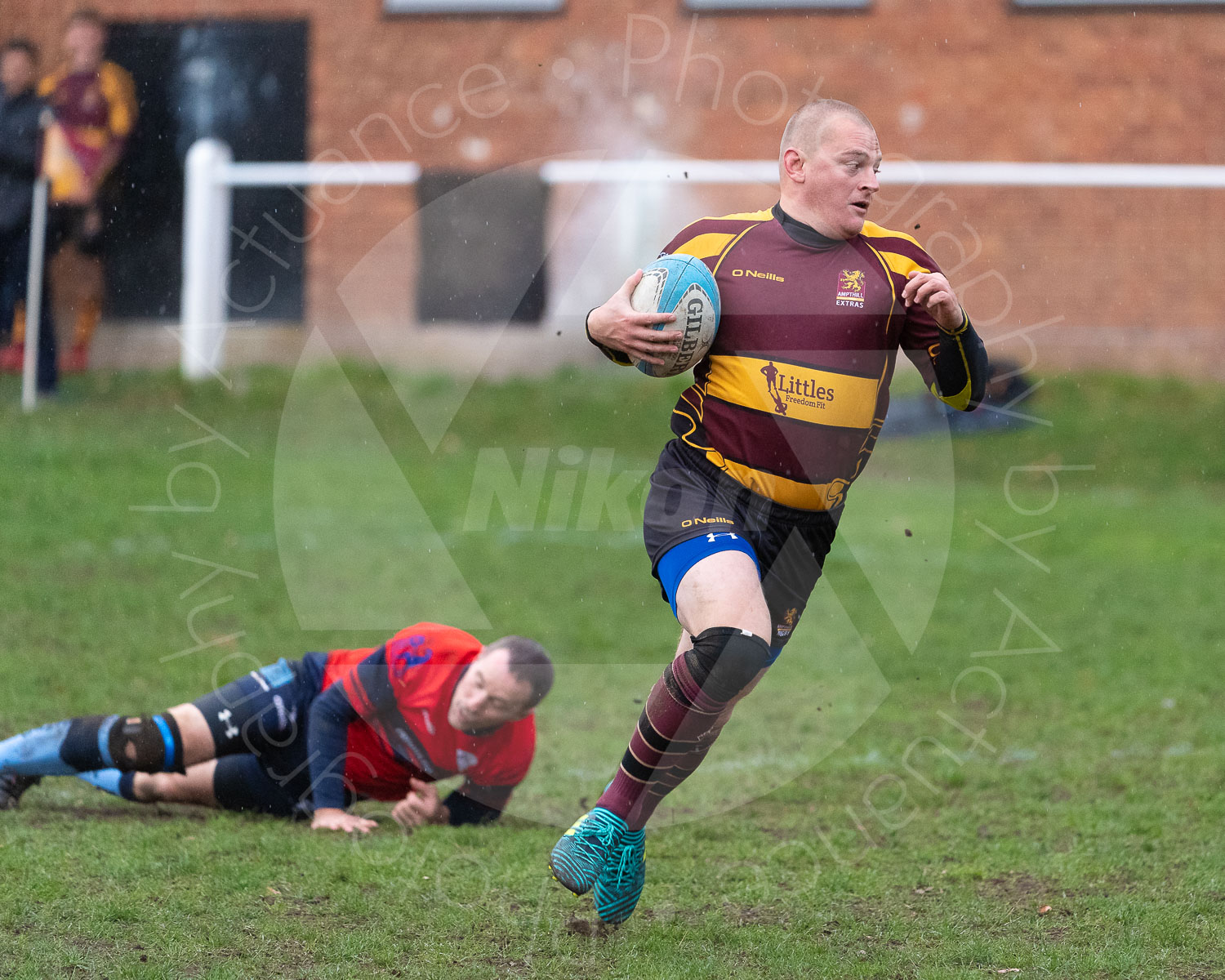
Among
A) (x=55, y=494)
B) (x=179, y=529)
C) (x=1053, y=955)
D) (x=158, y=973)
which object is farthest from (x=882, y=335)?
(x=55, y=494)

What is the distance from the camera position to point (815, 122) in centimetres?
372

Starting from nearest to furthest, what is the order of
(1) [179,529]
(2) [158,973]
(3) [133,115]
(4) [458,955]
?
1. (2) [158,973]
2. (4) [458,955]
3. (1) [179,529]
4. (3) [133,115]

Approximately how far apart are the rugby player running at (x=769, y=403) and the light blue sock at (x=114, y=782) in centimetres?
184

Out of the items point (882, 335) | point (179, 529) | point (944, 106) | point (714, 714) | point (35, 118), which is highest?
point (944, 106)

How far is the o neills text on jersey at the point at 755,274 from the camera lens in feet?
12.1

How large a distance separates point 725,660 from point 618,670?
11.4ft

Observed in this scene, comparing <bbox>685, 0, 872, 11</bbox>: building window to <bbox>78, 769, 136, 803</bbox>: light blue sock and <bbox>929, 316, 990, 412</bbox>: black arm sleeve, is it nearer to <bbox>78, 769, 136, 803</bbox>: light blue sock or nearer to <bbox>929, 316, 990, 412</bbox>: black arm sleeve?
<bbox>929, 316, 990, 412</bbox>: black arm sleeve

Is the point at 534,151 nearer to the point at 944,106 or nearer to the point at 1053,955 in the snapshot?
the point at 944,106

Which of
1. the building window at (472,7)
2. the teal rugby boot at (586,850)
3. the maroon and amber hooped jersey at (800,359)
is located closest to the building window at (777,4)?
the building window at (472,7)

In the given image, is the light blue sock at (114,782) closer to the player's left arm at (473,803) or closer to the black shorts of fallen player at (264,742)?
the black shorts of fallen player at (264,742)

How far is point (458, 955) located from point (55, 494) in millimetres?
6620

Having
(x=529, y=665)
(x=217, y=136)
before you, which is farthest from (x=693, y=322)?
(x=217, y=136)

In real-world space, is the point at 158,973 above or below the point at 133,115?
below

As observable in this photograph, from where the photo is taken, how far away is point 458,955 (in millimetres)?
3275
